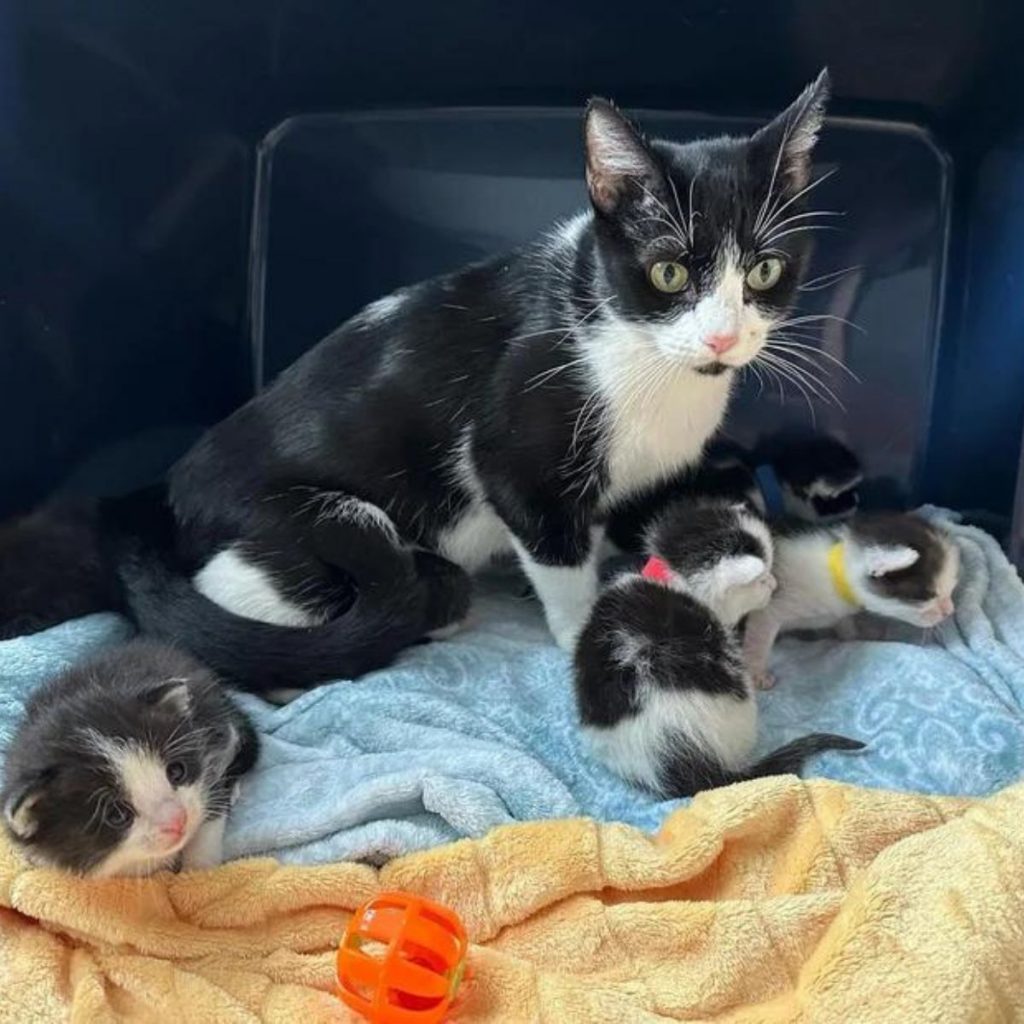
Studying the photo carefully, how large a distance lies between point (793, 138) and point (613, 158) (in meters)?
0.23

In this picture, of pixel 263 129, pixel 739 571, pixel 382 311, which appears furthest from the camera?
pixel 263 129

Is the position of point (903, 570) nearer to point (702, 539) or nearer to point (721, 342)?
point (702, 539)

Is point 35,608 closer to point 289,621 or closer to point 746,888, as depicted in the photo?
point 289,621

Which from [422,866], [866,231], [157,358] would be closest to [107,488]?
[157,358]

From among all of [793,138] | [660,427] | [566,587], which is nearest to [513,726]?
[566,587]

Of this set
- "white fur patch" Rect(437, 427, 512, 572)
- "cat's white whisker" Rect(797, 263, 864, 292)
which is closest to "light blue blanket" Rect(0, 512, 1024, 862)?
"white fur patch" Rect(437, 427, 512, 572)

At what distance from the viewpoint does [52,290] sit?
1980 mm

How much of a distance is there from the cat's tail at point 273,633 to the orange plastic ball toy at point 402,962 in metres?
0.52

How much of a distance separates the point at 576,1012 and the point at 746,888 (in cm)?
28

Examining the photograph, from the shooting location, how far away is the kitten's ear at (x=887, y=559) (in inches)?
68.6

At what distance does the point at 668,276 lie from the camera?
1578 mm

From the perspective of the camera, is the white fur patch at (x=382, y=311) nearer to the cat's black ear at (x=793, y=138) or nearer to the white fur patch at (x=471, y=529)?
the white fur patch at (x=471, y=529)

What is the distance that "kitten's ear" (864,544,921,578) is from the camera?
5.72 feet

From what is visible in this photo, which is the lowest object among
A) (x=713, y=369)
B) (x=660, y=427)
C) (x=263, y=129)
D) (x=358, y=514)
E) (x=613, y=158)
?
(x=358, y=514)
